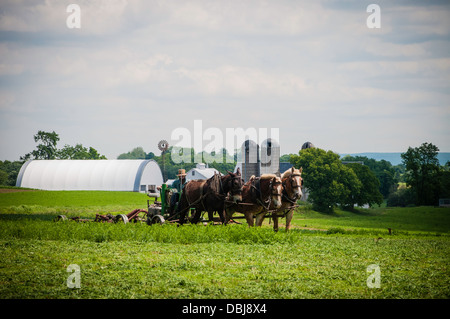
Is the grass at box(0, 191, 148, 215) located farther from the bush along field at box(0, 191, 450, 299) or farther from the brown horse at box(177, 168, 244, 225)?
the bush along field at box(0, 191, 450, 299)

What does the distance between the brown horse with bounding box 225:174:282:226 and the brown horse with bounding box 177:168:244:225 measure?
69 centimetres

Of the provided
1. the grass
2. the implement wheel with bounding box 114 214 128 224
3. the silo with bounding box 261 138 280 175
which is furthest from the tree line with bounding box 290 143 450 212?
the implement wheel with bounding box 114 214 128 224

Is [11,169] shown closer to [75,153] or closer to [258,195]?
[75,153]

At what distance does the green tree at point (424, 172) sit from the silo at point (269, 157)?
33734 mm

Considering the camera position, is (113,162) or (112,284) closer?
(112,284)

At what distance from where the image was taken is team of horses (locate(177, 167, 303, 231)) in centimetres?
2073

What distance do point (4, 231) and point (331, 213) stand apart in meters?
44.4

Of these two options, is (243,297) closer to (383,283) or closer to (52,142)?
(383,283)

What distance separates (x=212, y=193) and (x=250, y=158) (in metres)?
21.7

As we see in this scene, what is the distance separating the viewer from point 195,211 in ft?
73.8

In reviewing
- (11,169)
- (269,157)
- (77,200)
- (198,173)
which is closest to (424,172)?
(198,173)

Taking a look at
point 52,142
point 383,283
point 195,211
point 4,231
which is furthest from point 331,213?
point 52,142

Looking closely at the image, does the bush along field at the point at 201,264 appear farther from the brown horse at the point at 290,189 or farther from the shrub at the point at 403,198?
the shrub at the point at 403,198
